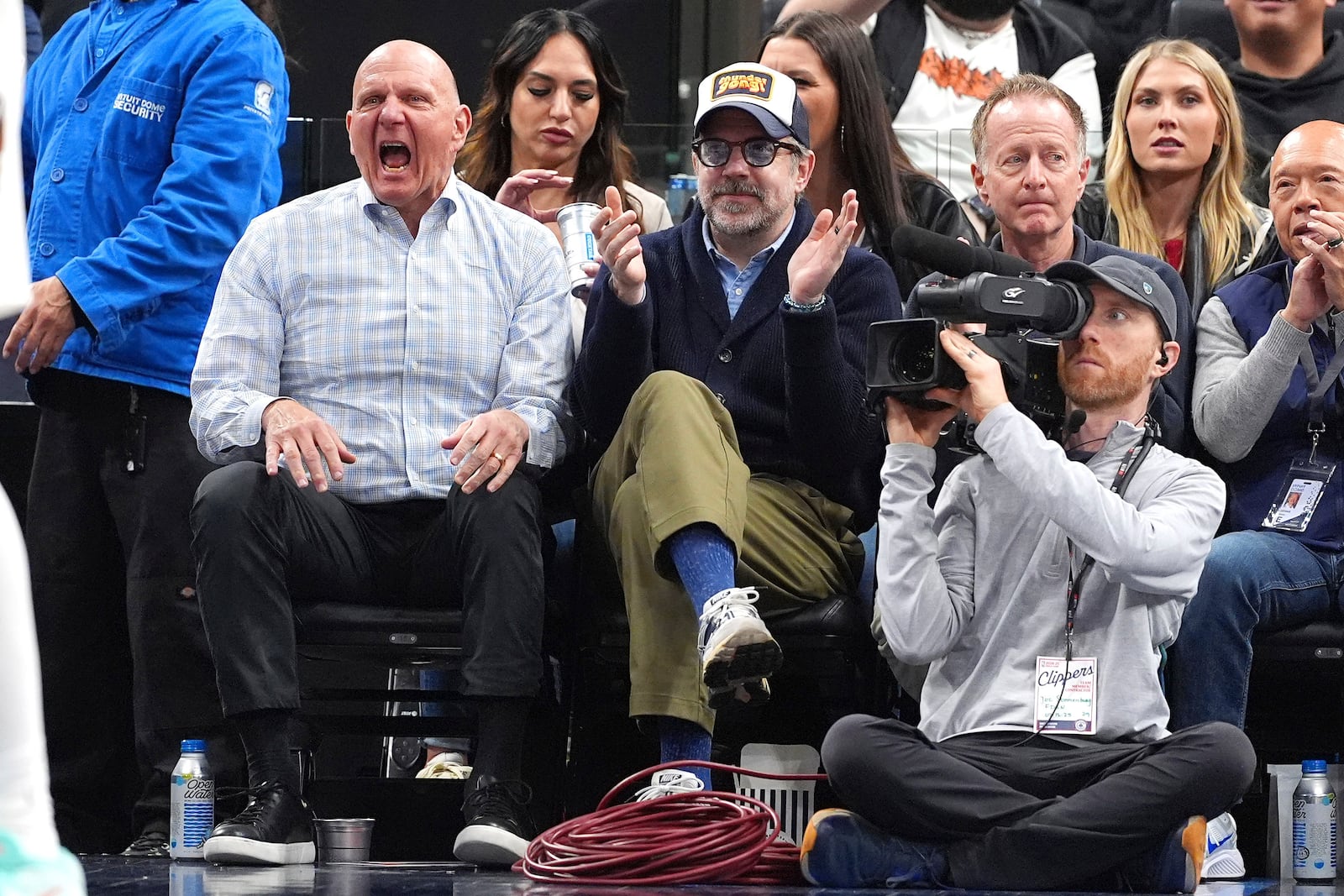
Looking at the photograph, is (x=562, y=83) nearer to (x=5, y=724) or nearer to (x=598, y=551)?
(x=598, y=551)

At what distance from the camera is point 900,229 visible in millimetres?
2832

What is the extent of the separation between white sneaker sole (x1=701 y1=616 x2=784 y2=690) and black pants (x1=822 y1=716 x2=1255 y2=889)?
0.62ft

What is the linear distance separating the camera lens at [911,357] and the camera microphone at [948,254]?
0.38ft

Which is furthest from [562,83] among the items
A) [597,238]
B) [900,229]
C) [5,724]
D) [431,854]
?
[5,724]

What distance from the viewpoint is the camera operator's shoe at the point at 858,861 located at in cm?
283

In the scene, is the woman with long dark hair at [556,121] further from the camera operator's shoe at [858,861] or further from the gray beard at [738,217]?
the camera operator's shoe at [858,861]

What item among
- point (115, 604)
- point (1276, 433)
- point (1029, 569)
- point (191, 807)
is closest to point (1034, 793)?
point (1029, 569)

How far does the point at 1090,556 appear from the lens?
9.55 ft

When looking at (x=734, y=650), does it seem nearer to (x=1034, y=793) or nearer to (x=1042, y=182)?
(x=1034, y=793)

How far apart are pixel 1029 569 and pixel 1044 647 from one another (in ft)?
0.43

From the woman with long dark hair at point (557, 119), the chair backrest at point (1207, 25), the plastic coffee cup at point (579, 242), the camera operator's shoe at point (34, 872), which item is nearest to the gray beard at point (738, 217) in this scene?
the plastic coffee cup at point (579, 242)

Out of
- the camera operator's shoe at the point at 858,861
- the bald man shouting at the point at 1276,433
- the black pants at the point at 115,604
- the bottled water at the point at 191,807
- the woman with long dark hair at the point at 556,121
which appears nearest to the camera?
the camera operator's shoe at the point at 858,861

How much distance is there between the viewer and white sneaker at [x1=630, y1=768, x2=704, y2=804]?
9.66 ft

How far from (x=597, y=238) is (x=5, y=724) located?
2.10m
